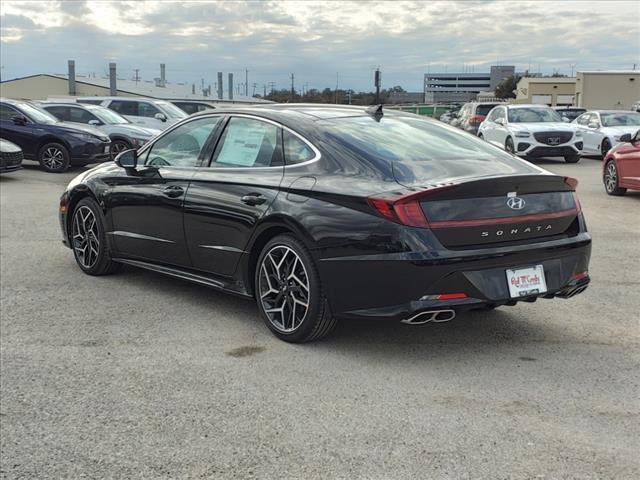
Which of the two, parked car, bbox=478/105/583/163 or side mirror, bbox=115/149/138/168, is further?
parked car, bbox=478/105/583/163

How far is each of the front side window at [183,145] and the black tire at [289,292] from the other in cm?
127

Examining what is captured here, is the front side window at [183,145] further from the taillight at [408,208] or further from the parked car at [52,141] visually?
the parked car at [52,141]

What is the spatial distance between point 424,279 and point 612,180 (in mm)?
9581

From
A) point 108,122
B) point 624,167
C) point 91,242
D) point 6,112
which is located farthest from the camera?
point 108,122

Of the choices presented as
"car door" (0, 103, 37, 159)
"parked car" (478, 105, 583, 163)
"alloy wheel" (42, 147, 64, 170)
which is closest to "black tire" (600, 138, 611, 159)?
"parked car" (478, 105, 583, 163)

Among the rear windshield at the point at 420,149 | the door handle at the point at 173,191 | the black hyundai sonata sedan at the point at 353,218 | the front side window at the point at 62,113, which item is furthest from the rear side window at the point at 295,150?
the front side window at the point at 62,113

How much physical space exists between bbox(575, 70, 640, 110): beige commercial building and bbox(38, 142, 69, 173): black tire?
171ft

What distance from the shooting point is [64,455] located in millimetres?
3256

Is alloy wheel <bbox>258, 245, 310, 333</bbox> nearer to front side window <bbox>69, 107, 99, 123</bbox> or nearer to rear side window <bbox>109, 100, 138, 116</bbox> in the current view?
front side window <bbox>69, 107, 99, 123</bbox>

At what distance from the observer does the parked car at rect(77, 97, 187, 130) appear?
20969 mm

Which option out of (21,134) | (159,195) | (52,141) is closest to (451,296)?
(159,195)

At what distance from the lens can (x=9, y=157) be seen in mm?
14859

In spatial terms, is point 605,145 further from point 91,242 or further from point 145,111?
point 91,242

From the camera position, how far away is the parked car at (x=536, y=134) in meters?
19.2
